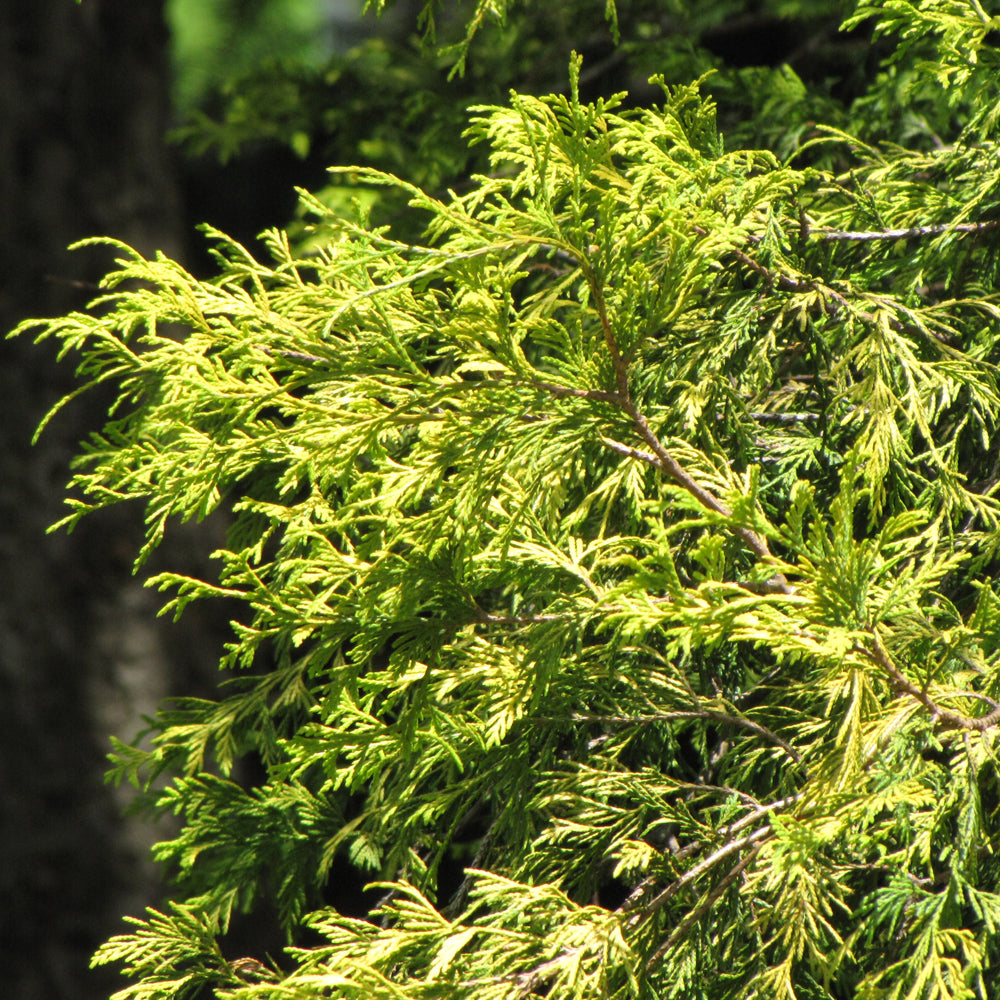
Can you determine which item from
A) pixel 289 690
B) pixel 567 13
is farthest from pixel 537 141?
pixel 567 13

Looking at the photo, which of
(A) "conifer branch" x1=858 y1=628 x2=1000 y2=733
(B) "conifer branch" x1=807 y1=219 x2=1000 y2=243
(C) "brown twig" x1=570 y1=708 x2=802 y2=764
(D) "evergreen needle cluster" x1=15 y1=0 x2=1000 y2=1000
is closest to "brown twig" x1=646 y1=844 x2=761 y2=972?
(D) "evergreen needle cluster" x1=15 y1=0 x2=1000 y2=1000

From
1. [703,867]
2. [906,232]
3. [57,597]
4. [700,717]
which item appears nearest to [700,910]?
[703,867]

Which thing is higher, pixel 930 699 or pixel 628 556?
pixel 628 556

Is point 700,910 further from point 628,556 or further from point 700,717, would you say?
point 628,556

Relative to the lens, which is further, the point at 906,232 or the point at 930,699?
the point at 906,232

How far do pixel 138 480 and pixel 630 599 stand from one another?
3.45ft

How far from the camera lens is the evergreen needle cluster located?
1509 mm

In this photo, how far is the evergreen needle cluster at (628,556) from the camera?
151 cm

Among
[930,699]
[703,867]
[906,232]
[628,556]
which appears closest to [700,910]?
[703,867]

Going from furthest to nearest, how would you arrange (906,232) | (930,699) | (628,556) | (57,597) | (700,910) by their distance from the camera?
(57,597)
(906,232)
(700,910)
(930,699)
(628,556)

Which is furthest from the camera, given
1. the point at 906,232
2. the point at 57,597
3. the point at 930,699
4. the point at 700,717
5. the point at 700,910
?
the point at 57,597

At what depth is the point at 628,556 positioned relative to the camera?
4.58ft

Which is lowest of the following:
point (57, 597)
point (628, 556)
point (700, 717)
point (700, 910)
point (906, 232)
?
point (700, 910)

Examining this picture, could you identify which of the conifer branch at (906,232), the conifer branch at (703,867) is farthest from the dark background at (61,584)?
the conifer branch at (906,232)
